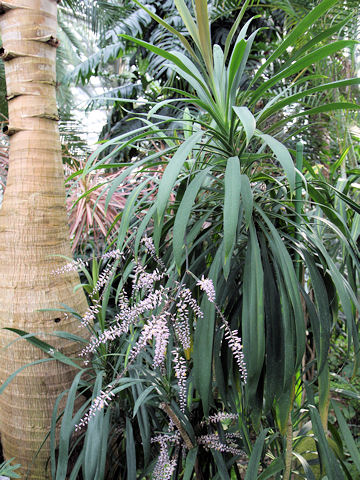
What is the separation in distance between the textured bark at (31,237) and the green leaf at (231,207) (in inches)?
28.7

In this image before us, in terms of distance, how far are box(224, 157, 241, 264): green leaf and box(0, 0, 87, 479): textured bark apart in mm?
730

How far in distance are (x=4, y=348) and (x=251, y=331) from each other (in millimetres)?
823

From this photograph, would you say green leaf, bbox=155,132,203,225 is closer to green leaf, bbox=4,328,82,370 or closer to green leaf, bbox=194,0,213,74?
green leaf, bbox=194,0,213,74

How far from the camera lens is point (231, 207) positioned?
0.53 m

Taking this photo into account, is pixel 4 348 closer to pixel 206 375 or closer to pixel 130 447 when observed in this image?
pixel 130 447

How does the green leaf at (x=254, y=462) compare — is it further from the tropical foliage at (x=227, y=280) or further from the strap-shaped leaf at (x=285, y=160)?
the strap-shaped leaf at (x=285, y=160)

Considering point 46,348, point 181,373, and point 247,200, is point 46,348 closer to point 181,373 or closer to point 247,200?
point 181,373

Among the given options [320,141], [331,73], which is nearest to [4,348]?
[331,73]

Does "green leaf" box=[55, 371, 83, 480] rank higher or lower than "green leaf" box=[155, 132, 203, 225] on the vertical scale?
lower

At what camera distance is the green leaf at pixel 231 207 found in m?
0.51

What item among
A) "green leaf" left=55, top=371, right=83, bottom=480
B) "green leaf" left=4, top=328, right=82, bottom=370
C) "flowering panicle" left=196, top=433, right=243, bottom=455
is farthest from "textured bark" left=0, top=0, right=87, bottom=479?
"flowering panicle" left=196, top=433, right=243, bottom=455

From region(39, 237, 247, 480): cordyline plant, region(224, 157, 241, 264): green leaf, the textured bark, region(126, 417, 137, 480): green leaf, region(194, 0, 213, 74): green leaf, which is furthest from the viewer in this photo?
the textured bark

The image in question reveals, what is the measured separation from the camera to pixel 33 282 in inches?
41.4

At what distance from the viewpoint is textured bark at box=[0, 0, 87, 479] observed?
102 centimetres
